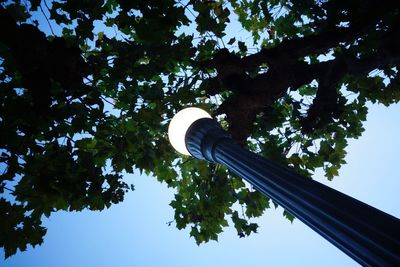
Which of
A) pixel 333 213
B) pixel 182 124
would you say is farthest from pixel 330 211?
pixel 182 124

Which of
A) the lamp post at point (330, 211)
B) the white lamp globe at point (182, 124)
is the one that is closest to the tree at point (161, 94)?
the white lamp globe at point (182, 124)

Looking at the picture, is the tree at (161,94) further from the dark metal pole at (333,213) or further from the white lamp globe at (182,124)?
the dark metal pole at (333,213)

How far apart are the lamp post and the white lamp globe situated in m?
1.04

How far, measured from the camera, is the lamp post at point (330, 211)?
119 centimetres

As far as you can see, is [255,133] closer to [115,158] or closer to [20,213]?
[115,158]

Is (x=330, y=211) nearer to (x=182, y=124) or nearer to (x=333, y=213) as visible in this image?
(x=333, y=213)

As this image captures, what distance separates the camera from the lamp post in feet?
3.91

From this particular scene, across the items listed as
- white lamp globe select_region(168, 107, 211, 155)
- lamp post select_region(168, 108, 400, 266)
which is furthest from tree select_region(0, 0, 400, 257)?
lamp post select_region(168, 108, 400, 266)

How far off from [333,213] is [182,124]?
246 cm

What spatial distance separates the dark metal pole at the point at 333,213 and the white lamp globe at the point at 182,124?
1.30 m

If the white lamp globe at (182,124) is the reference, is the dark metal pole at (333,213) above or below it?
below

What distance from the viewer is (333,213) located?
1.44m

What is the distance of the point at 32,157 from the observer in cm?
411

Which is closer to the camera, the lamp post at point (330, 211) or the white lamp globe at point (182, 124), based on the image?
the lamp post at point (330, 211)
